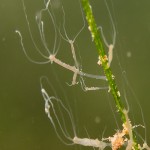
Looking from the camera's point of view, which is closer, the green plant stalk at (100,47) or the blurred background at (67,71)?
the green plant stalk at (100,47)

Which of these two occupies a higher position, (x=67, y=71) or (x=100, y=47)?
(x=100, y=47)

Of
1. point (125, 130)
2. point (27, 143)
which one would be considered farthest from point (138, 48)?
point (125, 130)

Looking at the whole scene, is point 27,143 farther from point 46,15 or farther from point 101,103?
point 46,15

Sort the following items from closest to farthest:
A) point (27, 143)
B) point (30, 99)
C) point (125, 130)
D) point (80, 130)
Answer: point (125, 130)
point (27, 143)
point (80, 130)
point (30, 99)

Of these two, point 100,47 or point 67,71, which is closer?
point 100,47

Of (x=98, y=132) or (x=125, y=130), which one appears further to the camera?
(x=98, y=132)

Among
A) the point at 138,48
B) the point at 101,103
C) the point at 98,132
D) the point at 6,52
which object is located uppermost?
the point at 6,52

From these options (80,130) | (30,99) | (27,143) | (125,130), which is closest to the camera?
(125,130)

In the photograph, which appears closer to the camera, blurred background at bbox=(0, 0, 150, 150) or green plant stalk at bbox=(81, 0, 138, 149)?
green plant stalk at bbox=(81, 0, 138, 149)
